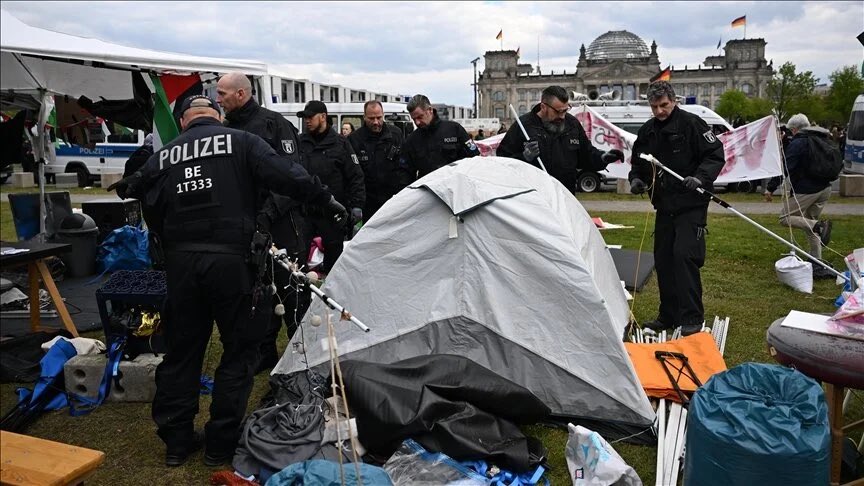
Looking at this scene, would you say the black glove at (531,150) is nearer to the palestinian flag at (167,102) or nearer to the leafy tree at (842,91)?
the palestinian flag at (167,102)

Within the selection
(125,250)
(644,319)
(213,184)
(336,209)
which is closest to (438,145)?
(644,319)

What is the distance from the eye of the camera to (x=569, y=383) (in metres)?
3.98

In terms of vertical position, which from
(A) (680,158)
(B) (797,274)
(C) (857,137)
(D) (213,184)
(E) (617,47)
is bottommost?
(B) (797,274)

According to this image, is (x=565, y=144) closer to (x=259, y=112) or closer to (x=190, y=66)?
(x=259, y=112)

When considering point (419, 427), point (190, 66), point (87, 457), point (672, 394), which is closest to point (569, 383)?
point (672, 394)

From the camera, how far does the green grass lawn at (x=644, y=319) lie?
145 inches

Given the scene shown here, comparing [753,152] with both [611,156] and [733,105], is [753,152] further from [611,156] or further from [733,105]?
[733,105]

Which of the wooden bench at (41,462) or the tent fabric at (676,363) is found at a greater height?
the wooden bench at (41,462)

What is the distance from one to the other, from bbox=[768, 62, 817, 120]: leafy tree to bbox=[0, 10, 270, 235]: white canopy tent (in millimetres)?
46531

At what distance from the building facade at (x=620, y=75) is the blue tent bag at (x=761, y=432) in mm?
77993

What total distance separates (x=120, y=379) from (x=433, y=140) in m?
4.08

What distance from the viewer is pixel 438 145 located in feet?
23.7

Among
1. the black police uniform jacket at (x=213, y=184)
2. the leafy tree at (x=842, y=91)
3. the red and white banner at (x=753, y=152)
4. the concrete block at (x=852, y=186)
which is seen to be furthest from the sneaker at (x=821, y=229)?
the leafy tree at (x=842, y=91)

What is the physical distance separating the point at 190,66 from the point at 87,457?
416cm
